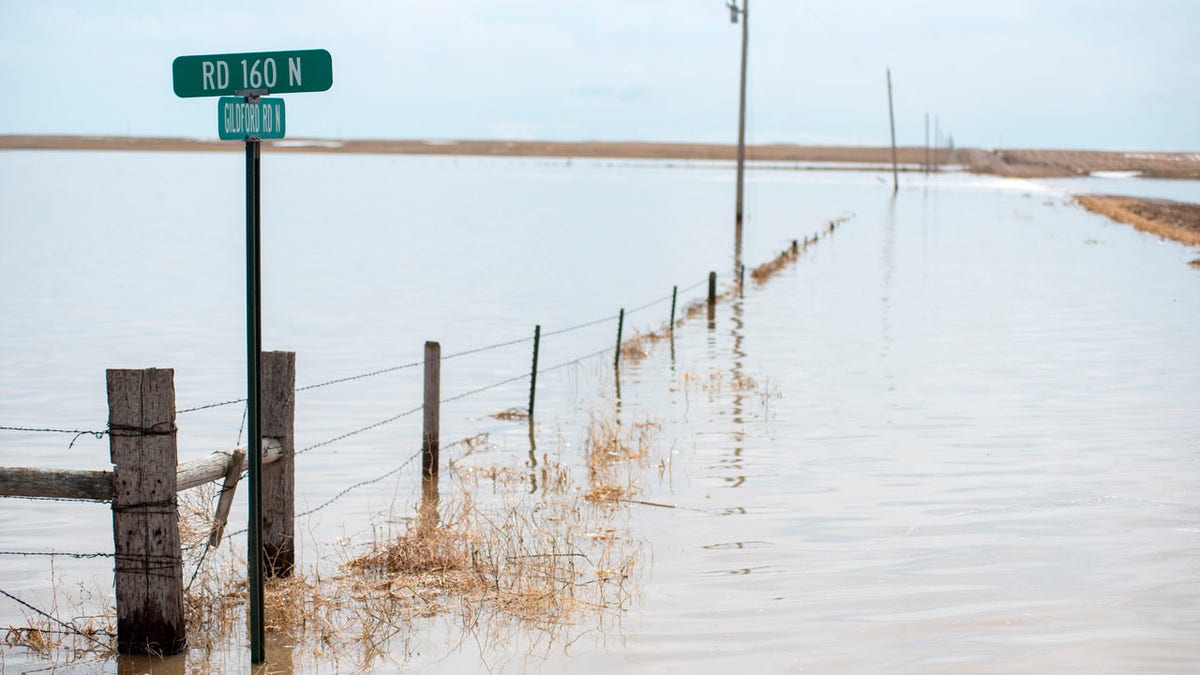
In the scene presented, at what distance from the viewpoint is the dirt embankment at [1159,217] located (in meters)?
48.5

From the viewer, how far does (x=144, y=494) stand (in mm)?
6609

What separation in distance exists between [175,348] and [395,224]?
141 feet

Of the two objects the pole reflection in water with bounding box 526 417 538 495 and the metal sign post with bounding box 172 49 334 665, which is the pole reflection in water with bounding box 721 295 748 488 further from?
the metal sign post with bounding box 172 49 334 665

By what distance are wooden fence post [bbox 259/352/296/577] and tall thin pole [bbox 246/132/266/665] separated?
1.16 m

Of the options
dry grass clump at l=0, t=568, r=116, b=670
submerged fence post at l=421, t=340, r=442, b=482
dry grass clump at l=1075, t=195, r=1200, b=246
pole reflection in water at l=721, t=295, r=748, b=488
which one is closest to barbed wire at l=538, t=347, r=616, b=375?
pole reflection in water at l=721, t=295, r=748, b=488

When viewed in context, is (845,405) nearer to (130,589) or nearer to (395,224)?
(130,589)

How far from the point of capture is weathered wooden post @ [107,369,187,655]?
656 cm

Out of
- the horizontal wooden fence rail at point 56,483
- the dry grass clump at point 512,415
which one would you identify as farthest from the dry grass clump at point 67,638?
the dry grass clump at point 512,415

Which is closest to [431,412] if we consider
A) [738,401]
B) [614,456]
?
[614,456]

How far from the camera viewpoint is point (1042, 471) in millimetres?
11359

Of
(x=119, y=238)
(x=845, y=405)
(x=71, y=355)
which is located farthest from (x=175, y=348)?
(x=119, y=238)

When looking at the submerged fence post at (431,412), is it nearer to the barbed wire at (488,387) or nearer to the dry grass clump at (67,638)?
the dry grass clump at (67,638)

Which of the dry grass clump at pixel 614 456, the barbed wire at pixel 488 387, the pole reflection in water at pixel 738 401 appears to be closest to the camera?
the dry grass clump at pixel 614 456

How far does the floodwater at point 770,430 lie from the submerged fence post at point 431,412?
25 cm
